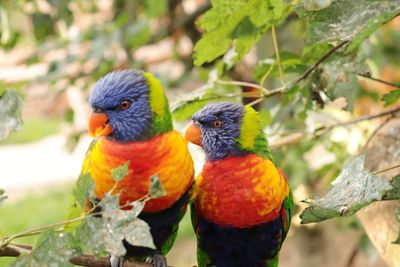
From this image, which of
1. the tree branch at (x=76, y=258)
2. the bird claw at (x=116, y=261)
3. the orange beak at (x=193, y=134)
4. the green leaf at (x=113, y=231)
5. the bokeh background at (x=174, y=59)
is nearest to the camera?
the green leaf at (x=113, y=231)

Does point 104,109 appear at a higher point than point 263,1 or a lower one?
lower

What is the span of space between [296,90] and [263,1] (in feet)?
1.05

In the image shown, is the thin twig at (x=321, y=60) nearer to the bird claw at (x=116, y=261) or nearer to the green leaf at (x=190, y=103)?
the green leaf at (x=190, y=103)

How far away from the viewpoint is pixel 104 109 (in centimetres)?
128

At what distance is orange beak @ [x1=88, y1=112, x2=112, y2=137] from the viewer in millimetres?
1267

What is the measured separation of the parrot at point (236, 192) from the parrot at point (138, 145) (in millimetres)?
109

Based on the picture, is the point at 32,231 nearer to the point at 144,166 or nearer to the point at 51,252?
the point at 51,252

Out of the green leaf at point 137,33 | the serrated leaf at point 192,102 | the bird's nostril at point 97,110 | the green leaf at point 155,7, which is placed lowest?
the green leaf at point 137,33

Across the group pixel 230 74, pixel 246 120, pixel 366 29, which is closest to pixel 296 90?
pixel 246 120

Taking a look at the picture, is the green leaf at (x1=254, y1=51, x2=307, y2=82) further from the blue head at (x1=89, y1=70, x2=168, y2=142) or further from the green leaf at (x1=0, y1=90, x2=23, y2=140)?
the green leaf at (x1=0, y1=90, x2=23, y2=140)

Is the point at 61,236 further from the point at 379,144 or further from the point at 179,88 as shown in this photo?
the point at 179,88

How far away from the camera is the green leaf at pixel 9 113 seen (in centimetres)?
103

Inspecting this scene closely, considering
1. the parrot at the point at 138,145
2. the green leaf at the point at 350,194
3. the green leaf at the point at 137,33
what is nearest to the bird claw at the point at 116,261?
the parrot at the point at 138,145

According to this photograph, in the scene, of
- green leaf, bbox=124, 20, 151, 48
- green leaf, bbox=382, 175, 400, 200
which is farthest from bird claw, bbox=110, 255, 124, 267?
green leaf, bbox=124, 20, 151, 48
